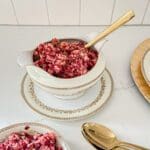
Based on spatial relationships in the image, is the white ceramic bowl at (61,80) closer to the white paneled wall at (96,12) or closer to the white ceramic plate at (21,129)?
the white ceramic plate at (21,129)

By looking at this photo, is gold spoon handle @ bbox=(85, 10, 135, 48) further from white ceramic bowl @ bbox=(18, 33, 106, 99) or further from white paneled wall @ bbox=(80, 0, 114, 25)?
white paneled wall @ bbox=(80, 0, 114, 25)

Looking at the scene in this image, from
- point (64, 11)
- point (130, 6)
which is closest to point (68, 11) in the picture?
point (64, 11)

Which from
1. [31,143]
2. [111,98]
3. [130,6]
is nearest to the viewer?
[31,143]

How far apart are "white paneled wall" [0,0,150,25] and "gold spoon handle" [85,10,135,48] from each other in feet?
A: 0.61

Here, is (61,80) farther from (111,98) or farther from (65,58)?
(111,98)

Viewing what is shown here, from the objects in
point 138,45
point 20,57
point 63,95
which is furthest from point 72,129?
point 138,45

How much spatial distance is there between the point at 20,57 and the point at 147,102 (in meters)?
0.28

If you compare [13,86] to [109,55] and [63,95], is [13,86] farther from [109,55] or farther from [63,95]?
[109,55]

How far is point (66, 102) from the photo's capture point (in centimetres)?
61

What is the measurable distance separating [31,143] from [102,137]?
0.13 meters

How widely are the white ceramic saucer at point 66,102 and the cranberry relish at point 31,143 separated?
0.07 meters

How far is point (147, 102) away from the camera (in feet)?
2.05

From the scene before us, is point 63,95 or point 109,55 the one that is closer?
point 63,95

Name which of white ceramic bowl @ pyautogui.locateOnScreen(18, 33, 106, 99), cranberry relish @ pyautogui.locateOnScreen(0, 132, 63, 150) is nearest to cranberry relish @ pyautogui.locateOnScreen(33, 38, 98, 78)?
white ceramic bowl @ pyautogui.locateOnScreen(18, 33, 106, 99)
